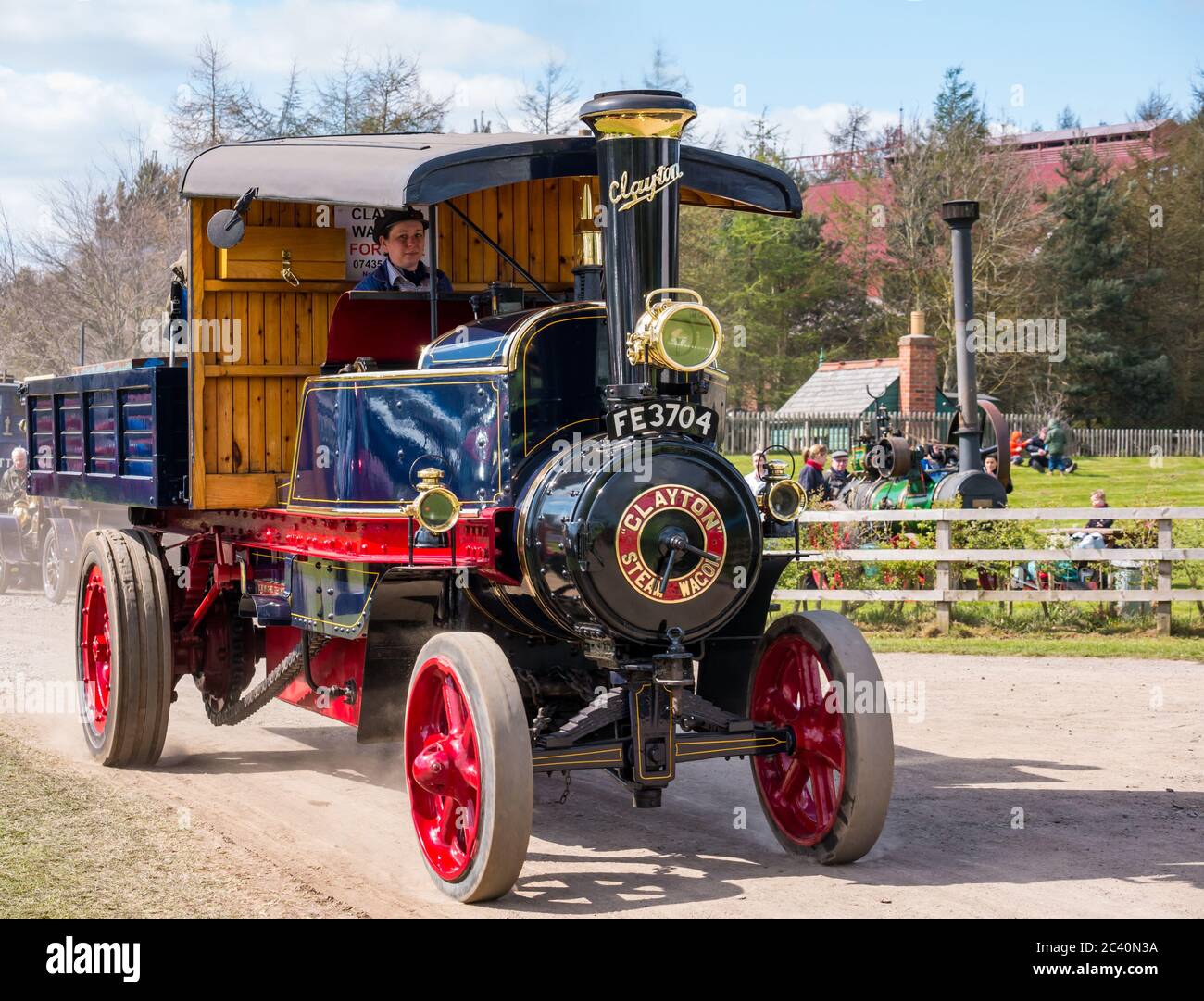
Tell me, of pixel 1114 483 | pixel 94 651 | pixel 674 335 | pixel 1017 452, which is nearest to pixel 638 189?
pixel 674 335

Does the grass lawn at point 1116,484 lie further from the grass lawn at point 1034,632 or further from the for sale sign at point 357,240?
the for sale sign at point 357,240

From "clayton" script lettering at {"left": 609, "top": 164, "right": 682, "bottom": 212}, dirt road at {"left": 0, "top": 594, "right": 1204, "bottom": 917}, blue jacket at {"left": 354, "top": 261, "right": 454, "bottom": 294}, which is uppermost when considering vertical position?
"clayton" script lettering at {"left": 609, "top": 164, "right": 682, "bottom": 212}

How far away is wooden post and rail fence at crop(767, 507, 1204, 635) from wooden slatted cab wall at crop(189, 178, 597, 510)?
6.41m

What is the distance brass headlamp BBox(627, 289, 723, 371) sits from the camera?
5.23m

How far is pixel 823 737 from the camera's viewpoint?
5.62 meters

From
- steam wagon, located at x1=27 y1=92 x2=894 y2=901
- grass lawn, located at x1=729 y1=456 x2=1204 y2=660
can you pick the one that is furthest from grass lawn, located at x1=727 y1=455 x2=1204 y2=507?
steam wagon, located at x1=27 y1=92 x2=894 y2=901

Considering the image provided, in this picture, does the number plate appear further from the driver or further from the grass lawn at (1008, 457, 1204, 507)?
the grass lawn at (1008, 457, 1204, 507)

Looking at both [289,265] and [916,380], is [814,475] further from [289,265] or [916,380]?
[916,380]

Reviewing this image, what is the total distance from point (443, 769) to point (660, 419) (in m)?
1.40

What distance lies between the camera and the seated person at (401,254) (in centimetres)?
655

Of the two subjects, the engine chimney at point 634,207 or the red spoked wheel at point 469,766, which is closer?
the red spoked wheel at point 469,766

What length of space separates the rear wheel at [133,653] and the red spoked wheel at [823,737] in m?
2.96

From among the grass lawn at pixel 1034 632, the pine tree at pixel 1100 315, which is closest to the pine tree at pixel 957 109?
the pine tree at pixel 1100 315
